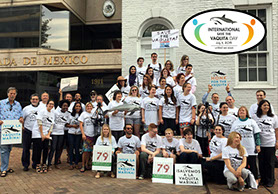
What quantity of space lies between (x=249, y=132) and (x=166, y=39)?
15.5 feet

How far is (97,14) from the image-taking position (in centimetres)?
1448

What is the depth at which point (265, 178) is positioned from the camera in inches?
213

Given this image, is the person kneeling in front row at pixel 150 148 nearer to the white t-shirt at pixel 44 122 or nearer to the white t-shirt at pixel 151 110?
the white t-shirt at pixel 151 110

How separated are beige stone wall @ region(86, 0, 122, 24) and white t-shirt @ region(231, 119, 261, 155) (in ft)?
35.2

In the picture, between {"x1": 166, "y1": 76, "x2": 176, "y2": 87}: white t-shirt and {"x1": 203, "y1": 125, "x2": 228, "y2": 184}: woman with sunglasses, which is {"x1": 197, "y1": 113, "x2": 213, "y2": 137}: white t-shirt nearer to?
{"x1": 203, "y1": 125, "x2": 228, "y2": 184}: woman with sunglasses

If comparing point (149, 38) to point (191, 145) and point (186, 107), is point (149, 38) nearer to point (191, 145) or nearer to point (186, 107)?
point (186, 107)

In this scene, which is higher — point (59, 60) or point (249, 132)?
point (59, 60)

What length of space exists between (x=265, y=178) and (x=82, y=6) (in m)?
13.5

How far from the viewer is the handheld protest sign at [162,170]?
5555 millimetres

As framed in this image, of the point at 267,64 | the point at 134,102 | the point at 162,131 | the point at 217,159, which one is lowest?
the point at 217,159

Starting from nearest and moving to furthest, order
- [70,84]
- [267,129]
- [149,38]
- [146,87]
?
[267,129], [146,87], [70,84], [149,38]

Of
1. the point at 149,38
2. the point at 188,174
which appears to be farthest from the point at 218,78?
the point at 188,174

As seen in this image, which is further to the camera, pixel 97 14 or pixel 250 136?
pixel 97 14

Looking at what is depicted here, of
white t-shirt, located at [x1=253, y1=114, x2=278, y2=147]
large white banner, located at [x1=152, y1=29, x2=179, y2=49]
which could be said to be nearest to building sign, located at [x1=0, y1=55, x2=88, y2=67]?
large white banner, located at [x1=152, y1=29, x2=179, y2=49]
